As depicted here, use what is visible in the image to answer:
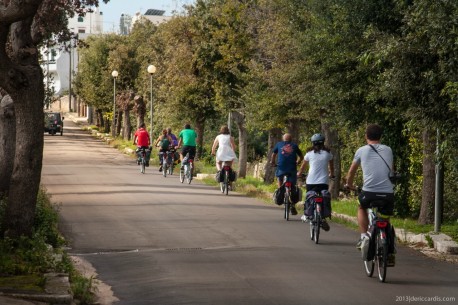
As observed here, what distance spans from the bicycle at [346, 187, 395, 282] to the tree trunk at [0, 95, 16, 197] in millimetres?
8465

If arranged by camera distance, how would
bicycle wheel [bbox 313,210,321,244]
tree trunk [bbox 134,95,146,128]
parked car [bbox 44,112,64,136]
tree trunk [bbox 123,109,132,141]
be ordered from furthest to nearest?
parked car [bbox 44,112,64,136], tree trunk [bbox 123,109,132,141], tree trunk [bbox 134,95,146,128], bicycle wheel [bbox 313,210,321,244]

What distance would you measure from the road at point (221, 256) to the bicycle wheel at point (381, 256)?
0.14 metres

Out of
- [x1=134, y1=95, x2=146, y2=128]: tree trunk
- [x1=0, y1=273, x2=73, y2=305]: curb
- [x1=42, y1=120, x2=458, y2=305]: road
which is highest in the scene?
[x1=134, y1=95, x2=146, y2=128]: tree trunk

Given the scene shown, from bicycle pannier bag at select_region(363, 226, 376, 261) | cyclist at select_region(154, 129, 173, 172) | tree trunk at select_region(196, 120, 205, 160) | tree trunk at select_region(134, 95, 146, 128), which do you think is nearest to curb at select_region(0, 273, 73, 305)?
bicycle pannier bag at select_region(363, 226, 376, 261)

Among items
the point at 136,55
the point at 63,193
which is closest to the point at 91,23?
the point at 136,55

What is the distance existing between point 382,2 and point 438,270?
22.9 feet

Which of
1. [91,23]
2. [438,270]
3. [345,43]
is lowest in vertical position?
[438,270]

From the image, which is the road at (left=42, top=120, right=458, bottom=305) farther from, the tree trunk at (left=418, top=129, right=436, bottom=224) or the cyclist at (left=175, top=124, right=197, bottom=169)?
the cyclist at (left=175, top=124, right=197, bottom=169)

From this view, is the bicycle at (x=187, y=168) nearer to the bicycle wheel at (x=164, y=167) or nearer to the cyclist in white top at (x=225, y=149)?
the bicycle wheel at (x=164, y=167)

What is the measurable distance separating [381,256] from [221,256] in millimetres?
3040

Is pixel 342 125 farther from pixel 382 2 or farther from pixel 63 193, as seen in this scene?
pixel 63 193

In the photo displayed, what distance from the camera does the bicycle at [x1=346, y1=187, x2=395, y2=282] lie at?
12.3 m

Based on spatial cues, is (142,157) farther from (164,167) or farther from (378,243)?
(378,243)

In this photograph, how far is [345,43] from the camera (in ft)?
65.7
